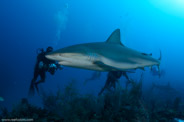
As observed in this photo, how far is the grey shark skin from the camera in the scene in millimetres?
3260

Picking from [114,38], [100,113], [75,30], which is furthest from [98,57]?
[75,30]

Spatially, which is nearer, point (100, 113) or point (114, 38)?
point (100, 113)

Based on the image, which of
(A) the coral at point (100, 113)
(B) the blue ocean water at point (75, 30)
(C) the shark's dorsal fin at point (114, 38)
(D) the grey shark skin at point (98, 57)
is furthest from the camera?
(B) the blue ocean water at point (75, 30)

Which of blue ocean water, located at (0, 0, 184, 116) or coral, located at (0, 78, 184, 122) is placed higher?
blue ocean water, located at (0, 0, 184, 116)

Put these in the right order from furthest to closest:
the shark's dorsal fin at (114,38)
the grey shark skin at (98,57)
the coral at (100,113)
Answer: the shark's dorsal fin at (114,38) → the coral at (100,113) → the grey shark skin at (98,57)

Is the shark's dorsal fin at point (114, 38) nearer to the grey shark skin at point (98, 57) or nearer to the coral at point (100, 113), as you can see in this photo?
the grey shark skin at point (98, 57)

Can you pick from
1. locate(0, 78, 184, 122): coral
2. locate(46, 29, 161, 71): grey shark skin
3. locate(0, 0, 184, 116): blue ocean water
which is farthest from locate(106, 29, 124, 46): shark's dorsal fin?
locate(0, 0, 184, 116): blue ocean water

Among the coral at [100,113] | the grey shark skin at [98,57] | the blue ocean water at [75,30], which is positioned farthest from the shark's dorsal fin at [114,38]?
the blue ocean water at [75,30]

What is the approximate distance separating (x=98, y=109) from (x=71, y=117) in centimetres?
80

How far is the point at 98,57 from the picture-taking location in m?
3.58

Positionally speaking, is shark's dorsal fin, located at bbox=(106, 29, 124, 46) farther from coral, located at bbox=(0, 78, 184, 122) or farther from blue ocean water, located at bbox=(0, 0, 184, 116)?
blue ocean water, located at bbox=(0, 0, 184, 116)

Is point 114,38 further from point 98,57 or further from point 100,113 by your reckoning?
point 100,113

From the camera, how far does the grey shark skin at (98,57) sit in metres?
3.26

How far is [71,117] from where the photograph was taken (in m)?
3.77
